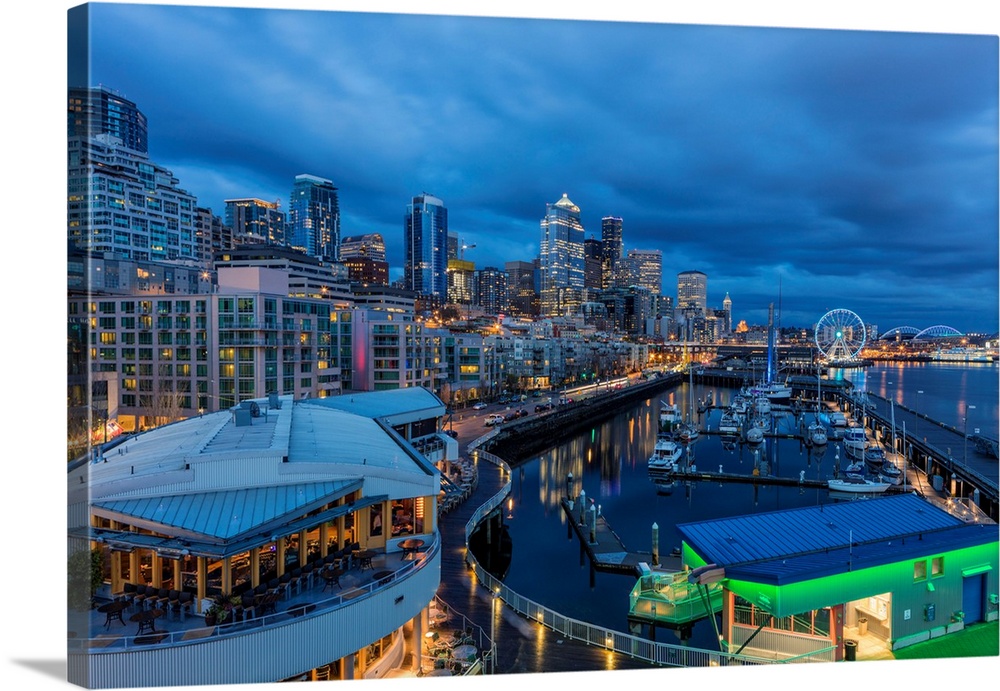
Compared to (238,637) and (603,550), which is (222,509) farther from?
(603,550)

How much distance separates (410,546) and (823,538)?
4289mm

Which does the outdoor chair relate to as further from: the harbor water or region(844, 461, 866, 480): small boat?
region(844, 461, 866, 480): small boat

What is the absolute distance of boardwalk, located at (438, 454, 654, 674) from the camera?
6.70 m

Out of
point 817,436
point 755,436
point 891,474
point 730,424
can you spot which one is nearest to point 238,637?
point 891,474

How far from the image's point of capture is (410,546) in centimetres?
674

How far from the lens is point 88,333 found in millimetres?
4738

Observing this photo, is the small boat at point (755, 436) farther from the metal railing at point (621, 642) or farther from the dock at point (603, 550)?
the metal railing at point (621, 642)

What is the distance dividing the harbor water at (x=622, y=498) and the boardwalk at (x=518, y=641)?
2.11 meters

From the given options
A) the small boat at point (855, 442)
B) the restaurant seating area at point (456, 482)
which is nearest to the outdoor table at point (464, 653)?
the restaurant seating area at point (456, 482)

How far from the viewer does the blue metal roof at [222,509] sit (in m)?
5.60

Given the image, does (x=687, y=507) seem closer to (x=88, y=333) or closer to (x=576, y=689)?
(x=576, y=689)

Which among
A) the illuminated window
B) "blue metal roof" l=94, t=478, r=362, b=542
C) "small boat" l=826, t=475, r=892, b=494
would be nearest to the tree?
"blue metal roof" l=94, t=478, r=362, b=542

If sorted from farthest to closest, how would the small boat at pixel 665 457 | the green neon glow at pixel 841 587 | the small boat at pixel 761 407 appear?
the small boat at pixel 761 407, the small boat at pixel 665 457, the green neon glow at pixel 841 587

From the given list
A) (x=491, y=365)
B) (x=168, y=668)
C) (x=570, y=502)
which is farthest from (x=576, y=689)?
(x=491, y=365)
